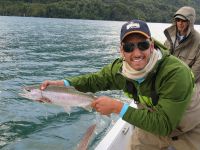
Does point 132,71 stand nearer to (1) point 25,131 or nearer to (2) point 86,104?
(2) point 86,104

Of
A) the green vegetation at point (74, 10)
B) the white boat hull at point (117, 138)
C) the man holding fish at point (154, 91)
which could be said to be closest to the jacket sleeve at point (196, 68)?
the white boat hull at point (117, 138)

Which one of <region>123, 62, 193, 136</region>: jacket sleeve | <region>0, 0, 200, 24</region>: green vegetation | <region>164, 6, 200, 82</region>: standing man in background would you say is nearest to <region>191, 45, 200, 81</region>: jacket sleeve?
<region>164, 6, 200, 82</region>: standing man in background

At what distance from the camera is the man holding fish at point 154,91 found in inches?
135

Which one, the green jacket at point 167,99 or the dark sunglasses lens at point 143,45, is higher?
the dark sunglasses lens at point 143,45

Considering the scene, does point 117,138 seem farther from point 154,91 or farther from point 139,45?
point 139,45

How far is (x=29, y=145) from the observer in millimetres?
8562

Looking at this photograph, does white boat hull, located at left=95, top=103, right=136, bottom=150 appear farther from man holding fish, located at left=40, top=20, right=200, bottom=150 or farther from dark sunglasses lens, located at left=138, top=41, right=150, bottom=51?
dark sunglasses lens, located at left=138, top=41, right=150, bottom=51

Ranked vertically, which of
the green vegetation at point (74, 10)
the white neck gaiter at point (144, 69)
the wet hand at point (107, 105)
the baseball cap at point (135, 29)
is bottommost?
the green vegetation at point (74, 10)

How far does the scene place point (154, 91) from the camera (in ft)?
12.1

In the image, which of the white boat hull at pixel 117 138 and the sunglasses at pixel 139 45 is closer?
the sunglasses at pixel 139 45

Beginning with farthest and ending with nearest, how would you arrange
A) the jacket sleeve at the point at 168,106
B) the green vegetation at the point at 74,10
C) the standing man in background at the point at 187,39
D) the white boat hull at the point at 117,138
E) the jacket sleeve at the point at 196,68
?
the green vegetation at the point at 74,10
the standing man in background at the point at 187,39
the jacket sleeve at the point at 196,68
the white boat hull at the point at 117,138
the jacket sleeve at the point at 168,106

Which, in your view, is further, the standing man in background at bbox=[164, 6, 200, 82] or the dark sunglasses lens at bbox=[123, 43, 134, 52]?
the standing man in background at bbox=[164, 6, 200, 82]

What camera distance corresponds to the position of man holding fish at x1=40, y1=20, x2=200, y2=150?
3.44m

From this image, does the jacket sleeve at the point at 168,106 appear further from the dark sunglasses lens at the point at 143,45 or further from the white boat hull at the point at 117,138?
the white boat hull at the point at 117,138
